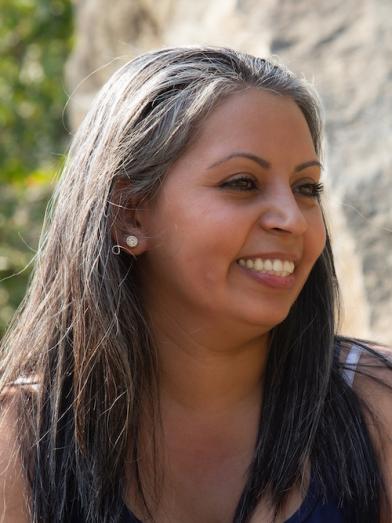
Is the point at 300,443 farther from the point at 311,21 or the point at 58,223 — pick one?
the point at 311,21

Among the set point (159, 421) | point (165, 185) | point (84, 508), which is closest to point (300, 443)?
point (159, 421)

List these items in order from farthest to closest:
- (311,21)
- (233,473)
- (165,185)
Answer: (311,21) < (233,473) < (165,185)

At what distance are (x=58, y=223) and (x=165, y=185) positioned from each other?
1.04 feet

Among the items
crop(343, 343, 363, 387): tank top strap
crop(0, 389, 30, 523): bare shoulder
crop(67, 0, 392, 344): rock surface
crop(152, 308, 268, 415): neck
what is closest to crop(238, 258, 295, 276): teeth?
crop(152, 308, 268, 415): neck

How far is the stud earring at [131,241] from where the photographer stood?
2.49 meters

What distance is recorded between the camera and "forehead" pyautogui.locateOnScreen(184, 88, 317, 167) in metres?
2.38

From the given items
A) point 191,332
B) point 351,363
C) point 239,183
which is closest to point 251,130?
point 239,183

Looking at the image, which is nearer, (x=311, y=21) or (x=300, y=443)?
(x=300, y=443)

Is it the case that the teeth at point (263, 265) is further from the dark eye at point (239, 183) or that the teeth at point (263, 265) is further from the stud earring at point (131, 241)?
the stud earring at point (131, 241)

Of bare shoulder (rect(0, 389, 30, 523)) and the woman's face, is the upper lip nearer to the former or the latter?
the woman's face

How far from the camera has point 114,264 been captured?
2.48 m

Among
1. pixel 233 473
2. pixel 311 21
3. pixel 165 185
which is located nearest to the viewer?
pixel 165 185

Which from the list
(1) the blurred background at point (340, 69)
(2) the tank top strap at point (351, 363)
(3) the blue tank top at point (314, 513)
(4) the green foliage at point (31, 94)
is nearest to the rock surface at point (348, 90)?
(1) the blurred background at point (340, 69)

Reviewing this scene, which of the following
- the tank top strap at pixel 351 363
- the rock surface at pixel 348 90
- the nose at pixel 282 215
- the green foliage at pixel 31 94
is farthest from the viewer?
the green foliage at pixel 31 94
